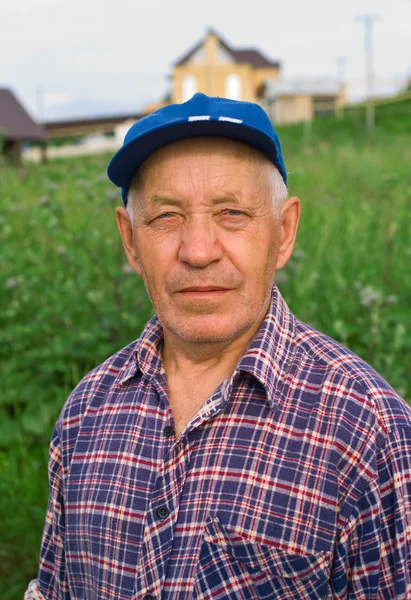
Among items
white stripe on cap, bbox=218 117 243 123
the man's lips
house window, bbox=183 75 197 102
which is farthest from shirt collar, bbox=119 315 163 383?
house window, bbox=183 75 197 102

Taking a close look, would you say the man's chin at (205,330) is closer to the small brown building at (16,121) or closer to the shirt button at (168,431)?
the shirt button at (168,431)

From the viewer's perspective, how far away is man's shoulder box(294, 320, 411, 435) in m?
1.34

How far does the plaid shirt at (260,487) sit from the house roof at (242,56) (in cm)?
4386

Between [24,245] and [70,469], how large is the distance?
3.56 m


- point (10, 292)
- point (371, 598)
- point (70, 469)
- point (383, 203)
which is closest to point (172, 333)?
point (70, 469)

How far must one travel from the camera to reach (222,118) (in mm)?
1407

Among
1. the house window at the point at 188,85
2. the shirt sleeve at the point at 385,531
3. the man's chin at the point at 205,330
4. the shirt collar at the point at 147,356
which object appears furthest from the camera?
the house window at the point at 188,85

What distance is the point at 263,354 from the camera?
148 cm

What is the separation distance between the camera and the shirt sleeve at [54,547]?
1.73m

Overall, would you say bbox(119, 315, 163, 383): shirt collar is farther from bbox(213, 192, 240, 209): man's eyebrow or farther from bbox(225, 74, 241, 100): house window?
bbox(225, 74, 241, 100): house window

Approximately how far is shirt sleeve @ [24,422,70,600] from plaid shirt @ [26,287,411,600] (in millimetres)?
94

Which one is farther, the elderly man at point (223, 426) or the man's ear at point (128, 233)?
the man's ear at point (128, 233)

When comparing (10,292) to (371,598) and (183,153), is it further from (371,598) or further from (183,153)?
(371,598)

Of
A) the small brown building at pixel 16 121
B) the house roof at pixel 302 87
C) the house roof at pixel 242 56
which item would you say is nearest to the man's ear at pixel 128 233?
the small brown building at pixel 16 121
